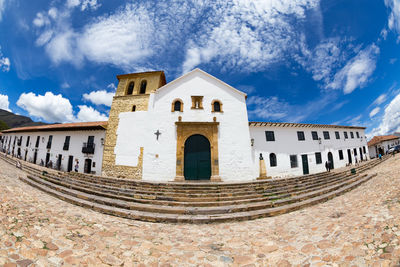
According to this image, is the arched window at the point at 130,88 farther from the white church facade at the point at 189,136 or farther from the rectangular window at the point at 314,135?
the rectangular window at the point at 314,135

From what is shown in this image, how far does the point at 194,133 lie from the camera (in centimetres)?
1178

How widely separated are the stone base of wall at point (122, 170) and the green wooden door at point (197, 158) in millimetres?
3635

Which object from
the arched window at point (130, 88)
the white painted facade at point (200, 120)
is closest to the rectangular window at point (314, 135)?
the white painted facade at point (200, 120)

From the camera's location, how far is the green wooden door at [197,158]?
37.2 feet

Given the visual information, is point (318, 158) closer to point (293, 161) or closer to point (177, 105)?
point (293, 161)

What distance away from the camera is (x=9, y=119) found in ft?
178

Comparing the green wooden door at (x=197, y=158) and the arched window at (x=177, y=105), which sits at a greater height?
the arched window at (x=177, y=105)

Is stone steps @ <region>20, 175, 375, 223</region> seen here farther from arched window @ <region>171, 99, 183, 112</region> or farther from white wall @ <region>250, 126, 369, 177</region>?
arched window @ <region>171, 99, 183, 112</region>

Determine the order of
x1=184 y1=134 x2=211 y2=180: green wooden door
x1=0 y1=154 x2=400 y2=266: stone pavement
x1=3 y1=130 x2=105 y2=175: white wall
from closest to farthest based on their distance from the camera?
1. x1=0 y1=154 x2=400 y2=266: stone pavement
2. x1=184 y1=134 x2=211 y2=180: green wooden door
3. x1=3 y1=130 x2=105 y2=175: white wall

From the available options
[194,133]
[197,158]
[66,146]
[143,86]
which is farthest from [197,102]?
[66,146]

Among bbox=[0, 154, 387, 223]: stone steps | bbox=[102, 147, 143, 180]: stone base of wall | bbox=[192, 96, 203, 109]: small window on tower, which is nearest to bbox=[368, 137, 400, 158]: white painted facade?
bbox=[0, 154, 387, 223]: stone steps

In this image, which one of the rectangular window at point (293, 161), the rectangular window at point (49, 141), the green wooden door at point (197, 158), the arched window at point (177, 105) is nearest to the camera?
the green wooden door at point (197, 158)

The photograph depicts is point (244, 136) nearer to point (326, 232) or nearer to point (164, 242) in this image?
point (326, 232)

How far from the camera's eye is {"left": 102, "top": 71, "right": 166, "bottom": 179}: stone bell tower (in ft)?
38.7
